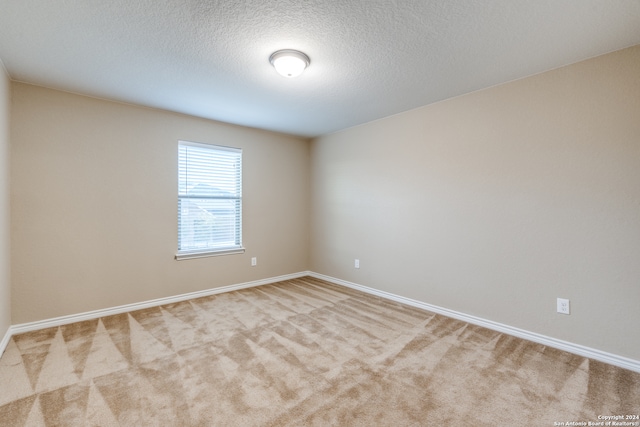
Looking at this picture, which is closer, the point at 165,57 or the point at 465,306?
the point at 165,57

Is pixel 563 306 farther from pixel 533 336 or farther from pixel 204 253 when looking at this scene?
pixel 204 253

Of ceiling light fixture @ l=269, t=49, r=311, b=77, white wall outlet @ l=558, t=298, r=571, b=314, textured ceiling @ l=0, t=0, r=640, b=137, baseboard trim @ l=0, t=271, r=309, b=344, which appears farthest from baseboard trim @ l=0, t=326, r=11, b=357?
white wall outlet @ l=558, t=298, r=571, b=314

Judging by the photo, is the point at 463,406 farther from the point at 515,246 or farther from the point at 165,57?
the point at 165,57

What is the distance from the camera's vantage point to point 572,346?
2.40 m

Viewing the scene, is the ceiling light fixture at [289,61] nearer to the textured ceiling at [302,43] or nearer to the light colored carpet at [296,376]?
the textured ceiling at [302,43]

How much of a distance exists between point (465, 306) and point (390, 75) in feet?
8.16

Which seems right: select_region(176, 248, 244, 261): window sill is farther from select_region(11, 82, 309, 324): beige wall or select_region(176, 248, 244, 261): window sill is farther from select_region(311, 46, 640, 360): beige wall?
select_region(311, 46, 640, 360): beige wall

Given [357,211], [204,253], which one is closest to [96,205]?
[204,253]

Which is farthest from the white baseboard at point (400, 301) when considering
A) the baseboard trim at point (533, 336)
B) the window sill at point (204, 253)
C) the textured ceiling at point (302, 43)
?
the textured ceiling at point (302, 43)

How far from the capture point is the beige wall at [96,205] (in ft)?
9.16

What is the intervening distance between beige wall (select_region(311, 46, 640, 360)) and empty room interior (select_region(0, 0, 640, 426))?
2 cm

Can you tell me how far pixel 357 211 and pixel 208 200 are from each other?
2.14 metres

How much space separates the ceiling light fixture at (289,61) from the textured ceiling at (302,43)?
5cm

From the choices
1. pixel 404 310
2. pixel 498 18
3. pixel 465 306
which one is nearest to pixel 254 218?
pixel 404 310
